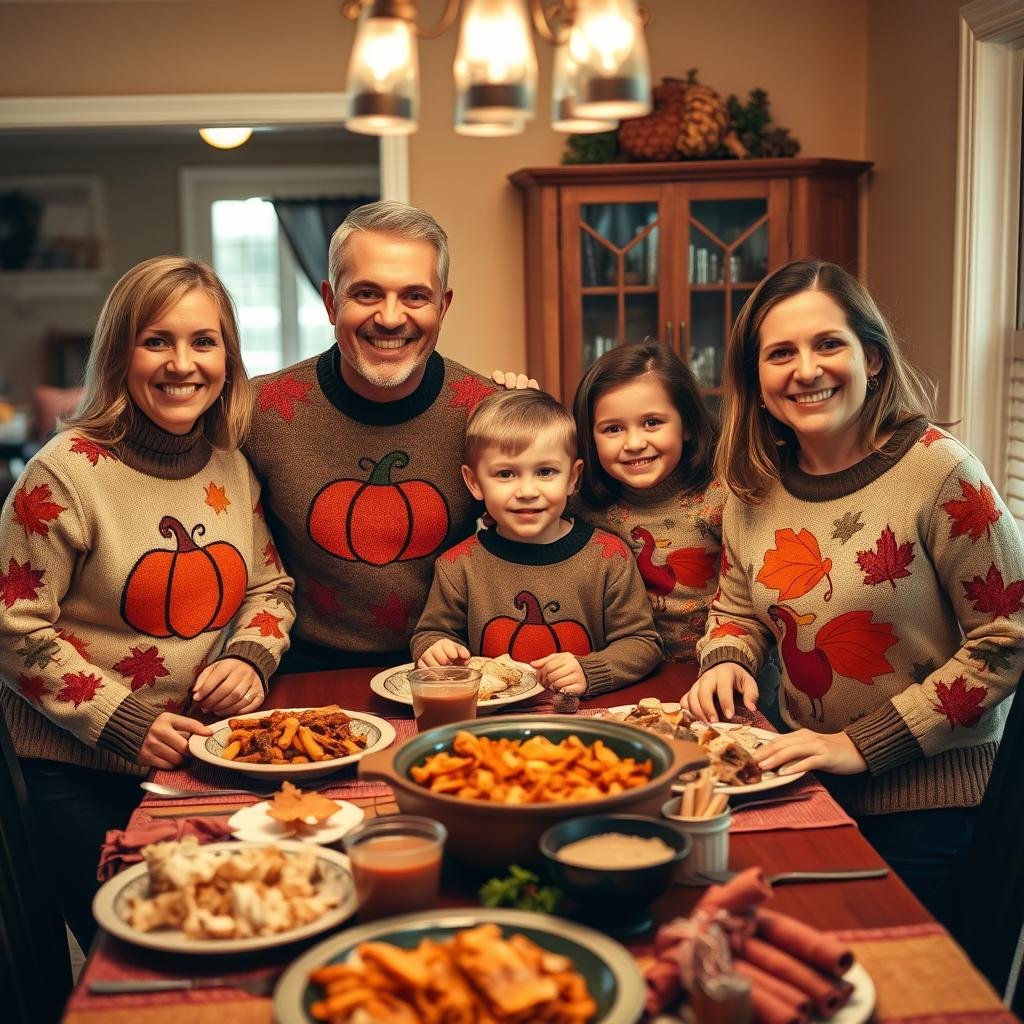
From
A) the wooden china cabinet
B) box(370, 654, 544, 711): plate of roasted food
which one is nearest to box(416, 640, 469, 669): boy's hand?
box(370, 654, 544, 711): plate of roasted food

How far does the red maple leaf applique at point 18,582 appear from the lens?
194 centimetres

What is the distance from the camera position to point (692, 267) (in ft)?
14.9

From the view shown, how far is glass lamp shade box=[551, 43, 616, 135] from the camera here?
1492 mm

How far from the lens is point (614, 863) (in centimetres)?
123

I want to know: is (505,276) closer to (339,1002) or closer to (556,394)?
(556,394)

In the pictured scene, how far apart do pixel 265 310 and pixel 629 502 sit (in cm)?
747

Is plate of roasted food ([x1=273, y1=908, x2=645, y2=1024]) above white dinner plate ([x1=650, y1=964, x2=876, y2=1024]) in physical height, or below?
above

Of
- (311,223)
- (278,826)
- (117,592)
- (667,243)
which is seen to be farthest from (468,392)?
(311,223)

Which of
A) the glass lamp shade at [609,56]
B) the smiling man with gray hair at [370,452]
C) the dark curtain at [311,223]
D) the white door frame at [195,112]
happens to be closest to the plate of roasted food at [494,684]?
the smiling man with gray hair at [370,452]

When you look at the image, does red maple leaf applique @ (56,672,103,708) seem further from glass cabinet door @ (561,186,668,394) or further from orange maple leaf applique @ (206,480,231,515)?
glass cabinet door @ (561,186,668,394)

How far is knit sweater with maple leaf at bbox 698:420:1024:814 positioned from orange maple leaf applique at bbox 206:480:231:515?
87 centimetres

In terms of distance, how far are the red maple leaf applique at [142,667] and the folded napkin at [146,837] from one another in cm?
57

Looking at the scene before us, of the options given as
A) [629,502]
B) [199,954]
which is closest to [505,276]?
[629,502]

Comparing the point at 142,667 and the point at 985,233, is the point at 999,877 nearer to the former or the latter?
the point at 142,667
